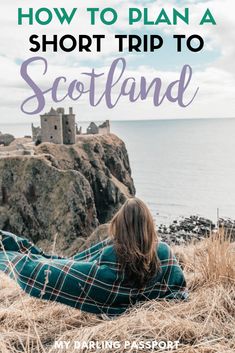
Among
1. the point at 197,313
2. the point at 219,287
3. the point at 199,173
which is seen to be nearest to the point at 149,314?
the point at 197,313

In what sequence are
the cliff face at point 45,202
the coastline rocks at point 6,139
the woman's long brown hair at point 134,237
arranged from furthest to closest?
the coastline rocks at point 6,139
the cliff face at point 45,202
the woman's long brown hair at point 134,237

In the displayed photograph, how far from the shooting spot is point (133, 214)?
3.24m

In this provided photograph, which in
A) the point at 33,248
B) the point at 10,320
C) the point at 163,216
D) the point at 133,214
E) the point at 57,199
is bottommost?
the point at 163,216

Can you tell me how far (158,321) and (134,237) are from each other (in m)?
0.63

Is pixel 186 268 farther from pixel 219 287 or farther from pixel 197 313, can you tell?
pixel 197 313

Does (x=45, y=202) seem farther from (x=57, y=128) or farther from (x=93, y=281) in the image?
(x=93, y=281)

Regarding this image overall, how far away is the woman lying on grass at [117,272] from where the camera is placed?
3258 millimetres

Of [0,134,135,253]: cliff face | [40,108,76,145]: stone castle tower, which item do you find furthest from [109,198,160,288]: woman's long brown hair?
[40,108,76,145]: stone castle tower

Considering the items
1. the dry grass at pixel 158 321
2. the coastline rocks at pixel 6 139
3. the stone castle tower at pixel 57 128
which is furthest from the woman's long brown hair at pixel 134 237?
the coastline rocks at pixel 6 139

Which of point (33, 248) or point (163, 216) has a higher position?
point (33, 248)

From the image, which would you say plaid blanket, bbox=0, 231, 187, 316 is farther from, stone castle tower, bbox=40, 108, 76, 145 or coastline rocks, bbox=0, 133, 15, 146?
coastline rocks, bbox=0, 133, 15, 146

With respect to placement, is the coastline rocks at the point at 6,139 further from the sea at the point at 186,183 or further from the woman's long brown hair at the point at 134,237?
the woman's long brown hair at the point at 134,237

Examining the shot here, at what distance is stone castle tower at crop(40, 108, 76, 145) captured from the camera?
5769cm

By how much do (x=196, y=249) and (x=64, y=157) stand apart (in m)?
49.0
